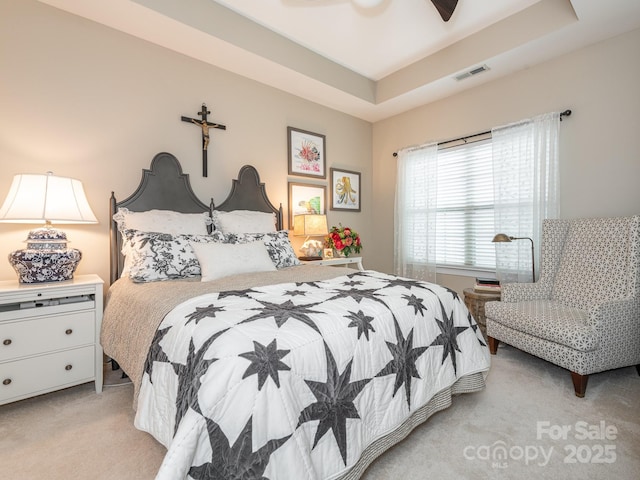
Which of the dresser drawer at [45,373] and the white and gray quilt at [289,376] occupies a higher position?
the white and gray quilt at [289,376]

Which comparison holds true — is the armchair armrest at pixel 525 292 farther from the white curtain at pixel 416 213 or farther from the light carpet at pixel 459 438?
the white curtain at pixel 416 213

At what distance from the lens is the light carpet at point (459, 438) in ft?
4.39

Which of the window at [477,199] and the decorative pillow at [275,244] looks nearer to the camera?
the decorative pillow at [275,244]

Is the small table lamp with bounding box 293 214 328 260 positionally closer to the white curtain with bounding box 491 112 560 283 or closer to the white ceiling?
the white ceiling

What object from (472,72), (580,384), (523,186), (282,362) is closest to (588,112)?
(523,186)

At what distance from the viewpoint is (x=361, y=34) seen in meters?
2.93

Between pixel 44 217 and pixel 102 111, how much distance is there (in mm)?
1044

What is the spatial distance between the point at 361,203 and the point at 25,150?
3.54 metres

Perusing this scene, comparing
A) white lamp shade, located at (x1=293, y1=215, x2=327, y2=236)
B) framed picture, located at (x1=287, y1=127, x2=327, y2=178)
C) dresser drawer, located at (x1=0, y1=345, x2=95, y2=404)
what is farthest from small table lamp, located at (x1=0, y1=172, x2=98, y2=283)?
framed picture, located at (x1=287, y1=127, x2=327, y2=178)

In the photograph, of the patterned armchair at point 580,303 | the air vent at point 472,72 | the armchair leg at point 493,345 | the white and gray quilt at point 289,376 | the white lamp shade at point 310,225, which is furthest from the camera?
the white lamp shade at point 310,225

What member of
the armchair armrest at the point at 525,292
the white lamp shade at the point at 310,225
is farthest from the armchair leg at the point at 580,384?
the white lamp shade at the point at 310,225

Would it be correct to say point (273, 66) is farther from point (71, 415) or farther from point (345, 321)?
point (71, 415)

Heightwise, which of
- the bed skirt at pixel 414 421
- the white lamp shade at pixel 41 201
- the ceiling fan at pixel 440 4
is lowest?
the bed skirt at pixel 414 421

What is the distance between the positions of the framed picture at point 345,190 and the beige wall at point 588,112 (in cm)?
149
